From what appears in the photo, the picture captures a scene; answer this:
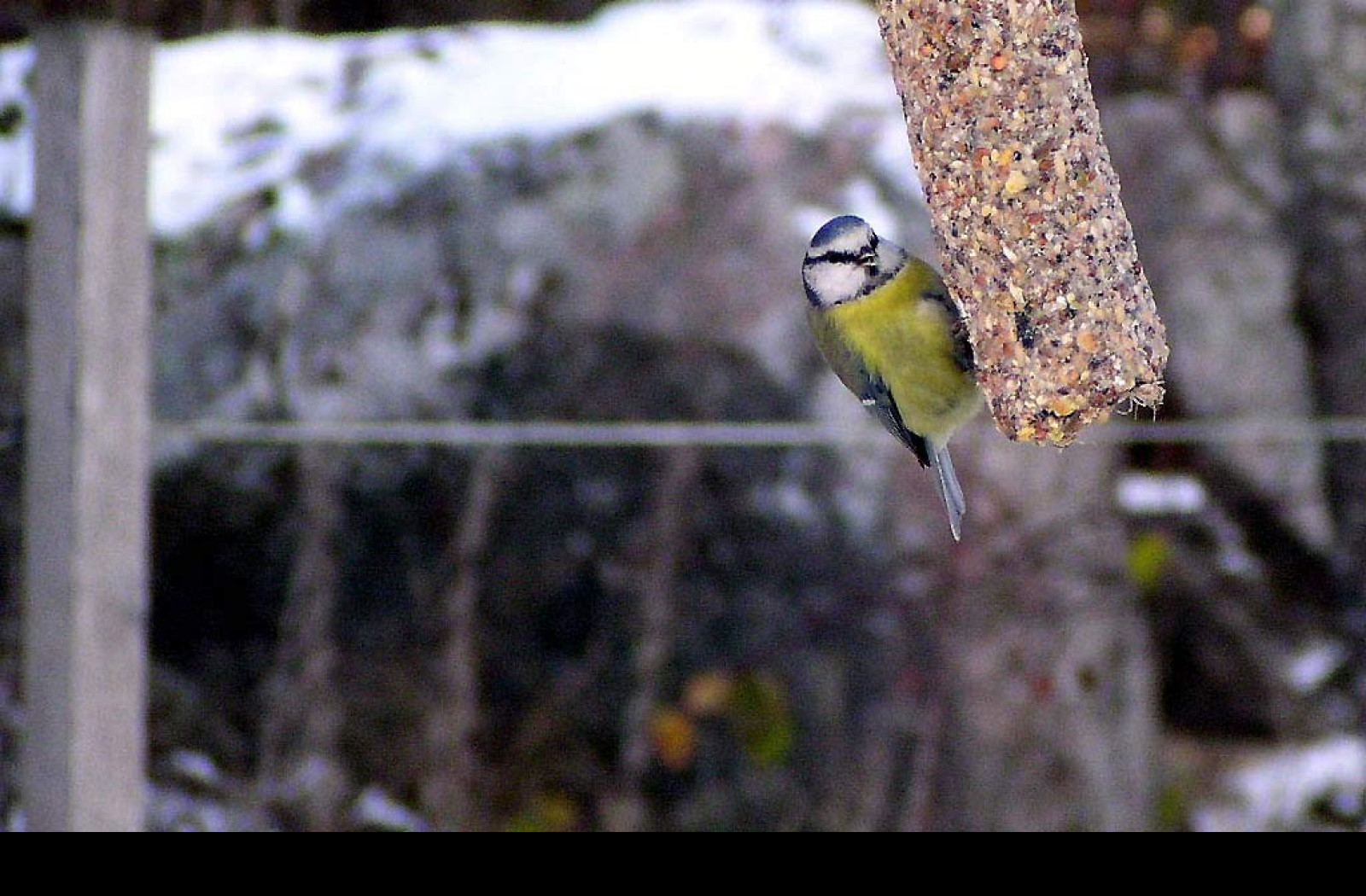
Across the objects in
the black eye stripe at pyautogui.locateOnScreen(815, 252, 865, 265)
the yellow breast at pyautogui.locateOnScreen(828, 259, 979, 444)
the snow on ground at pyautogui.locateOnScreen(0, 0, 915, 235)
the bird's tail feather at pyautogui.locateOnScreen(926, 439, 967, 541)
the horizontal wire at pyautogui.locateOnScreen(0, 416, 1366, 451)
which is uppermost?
the snow on ground at pyautogui.locateOnScreen(0, 0, 915, 235)

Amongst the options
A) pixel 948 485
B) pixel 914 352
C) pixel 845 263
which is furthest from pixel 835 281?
pixel 948 485

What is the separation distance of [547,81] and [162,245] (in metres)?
1.20

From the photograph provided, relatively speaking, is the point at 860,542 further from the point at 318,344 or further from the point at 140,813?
the point at 140,813

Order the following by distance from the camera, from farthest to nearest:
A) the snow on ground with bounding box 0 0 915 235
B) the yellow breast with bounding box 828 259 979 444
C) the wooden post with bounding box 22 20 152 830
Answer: the snow on ground with bounding box 0 0 915 235 < the wooden post with bounding box 22 20 152 830 < the yellow breast with bounding box 828 259 979 444

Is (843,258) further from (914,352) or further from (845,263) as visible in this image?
(914,352)

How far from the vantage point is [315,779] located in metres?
4.01

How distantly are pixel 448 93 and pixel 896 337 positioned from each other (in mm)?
2659

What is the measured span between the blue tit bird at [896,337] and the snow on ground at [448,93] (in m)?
2.28

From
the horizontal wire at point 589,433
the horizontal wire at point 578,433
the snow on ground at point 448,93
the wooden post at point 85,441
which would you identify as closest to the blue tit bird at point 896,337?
the horizontal wire at point 589,433

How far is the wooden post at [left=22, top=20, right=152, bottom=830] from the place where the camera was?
295cm

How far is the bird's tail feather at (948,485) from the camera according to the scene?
1970mm

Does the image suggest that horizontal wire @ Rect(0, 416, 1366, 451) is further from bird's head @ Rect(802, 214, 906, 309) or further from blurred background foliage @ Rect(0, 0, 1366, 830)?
bird's head @ Rect(802, 214, 906, 309)

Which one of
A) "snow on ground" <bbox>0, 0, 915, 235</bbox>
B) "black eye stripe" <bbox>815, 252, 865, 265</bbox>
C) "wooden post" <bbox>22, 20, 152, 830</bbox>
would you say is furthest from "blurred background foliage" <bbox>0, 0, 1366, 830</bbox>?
"black eye stripe" <bbox>815, 252, 865, 265</bbox>

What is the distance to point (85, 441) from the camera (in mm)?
2949
